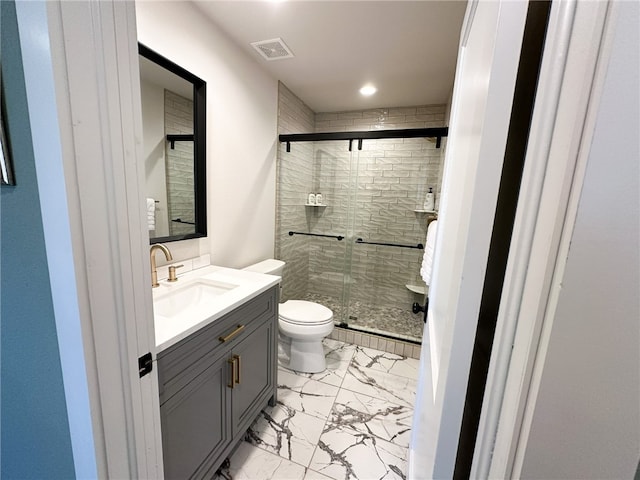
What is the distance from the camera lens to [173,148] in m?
1.49

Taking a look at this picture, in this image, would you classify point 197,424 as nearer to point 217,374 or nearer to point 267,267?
point 217,374

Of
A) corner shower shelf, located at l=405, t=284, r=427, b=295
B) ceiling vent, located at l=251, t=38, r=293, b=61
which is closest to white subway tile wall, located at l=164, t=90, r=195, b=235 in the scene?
ceiling vent, located at l=251, t=38, r=293, b=61

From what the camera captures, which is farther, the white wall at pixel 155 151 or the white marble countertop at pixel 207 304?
the white wall at pixel 155 151

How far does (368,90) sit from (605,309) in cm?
270

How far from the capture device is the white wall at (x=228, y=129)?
54.8 inches

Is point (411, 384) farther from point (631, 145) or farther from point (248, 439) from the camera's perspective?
point (631, 145)

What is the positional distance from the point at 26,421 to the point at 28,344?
0.79 feet

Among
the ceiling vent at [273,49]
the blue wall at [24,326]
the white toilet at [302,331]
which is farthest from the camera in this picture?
the white toilet at [302,331]

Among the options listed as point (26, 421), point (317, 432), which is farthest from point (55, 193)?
point (317, 432)

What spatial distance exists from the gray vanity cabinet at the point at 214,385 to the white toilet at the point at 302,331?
0.36 m

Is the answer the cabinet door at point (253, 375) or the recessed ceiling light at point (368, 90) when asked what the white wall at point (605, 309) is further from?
the recessed ceiling light at point (368, 90)

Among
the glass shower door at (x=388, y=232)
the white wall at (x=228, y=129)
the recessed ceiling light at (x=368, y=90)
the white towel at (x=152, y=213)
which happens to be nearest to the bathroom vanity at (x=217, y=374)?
the white towel at (x=152, y=213)

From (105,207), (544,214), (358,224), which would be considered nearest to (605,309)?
(544,214)

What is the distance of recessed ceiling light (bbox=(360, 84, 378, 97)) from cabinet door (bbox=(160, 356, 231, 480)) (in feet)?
8.11
